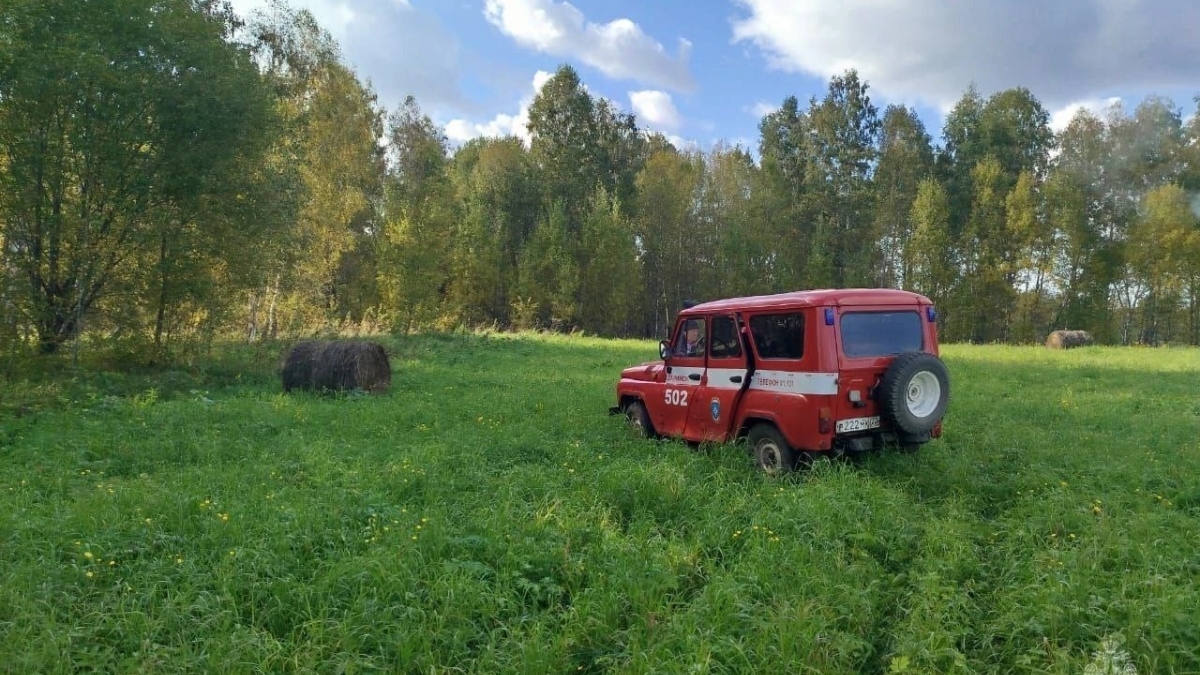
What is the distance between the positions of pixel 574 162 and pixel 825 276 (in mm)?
17924

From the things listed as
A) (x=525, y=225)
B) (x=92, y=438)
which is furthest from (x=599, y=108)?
(x=92, y=438)

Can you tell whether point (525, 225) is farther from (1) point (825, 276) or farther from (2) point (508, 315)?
(1) point (825, 276)

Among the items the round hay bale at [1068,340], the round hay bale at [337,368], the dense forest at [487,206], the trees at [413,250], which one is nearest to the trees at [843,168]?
the dense forest at [487,206]

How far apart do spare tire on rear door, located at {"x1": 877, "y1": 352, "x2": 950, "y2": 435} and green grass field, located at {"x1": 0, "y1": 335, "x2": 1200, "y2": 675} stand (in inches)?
24.9

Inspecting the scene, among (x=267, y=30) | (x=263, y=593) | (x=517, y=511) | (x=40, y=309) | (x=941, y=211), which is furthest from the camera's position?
(x=941, y=211)

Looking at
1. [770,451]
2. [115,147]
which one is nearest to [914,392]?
[770,451]

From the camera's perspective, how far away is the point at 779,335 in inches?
269

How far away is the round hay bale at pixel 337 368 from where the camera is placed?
1239 centimetres

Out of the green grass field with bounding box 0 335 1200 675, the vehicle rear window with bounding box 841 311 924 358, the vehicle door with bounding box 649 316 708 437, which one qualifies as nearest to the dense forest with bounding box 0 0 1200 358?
the green grass field with bounding box 0 335 1200 675

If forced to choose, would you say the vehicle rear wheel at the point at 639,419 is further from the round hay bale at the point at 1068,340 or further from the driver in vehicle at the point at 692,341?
the round hay bale at the point at 1068,340

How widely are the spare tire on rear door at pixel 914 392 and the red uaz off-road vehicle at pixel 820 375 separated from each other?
0.01 m

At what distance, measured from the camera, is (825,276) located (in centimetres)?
3712

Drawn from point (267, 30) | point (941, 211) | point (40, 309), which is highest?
point (267, 30)

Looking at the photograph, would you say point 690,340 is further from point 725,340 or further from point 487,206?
point 487,206
